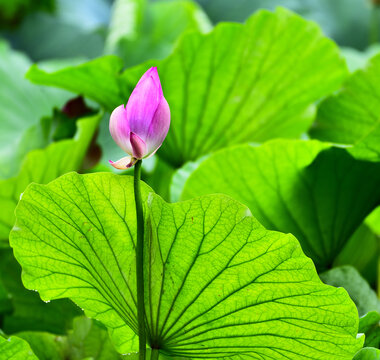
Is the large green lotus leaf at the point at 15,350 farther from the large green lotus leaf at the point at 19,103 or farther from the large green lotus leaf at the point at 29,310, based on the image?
the large green lotus leaf at the point at 19,103

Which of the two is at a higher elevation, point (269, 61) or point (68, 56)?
point (269, 61)

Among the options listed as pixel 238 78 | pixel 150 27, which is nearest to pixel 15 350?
pixel 238 78

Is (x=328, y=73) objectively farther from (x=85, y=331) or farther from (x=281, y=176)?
(x=85, y=331)

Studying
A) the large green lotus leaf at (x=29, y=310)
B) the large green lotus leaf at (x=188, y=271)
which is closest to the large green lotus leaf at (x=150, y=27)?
the large green lotus leaf at (x=29, y=310)

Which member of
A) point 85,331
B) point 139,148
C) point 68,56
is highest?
point 139,148

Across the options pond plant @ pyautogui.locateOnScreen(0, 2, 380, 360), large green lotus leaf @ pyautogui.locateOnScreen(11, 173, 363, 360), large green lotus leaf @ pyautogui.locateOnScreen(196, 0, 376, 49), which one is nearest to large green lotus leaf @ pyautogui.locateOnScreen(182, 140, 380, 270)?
pond plant @ pyautogui.locateOnScreen(0, 2, 380, 360)

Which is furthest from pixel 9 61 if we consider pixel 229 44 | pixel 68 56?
pixel 68 56

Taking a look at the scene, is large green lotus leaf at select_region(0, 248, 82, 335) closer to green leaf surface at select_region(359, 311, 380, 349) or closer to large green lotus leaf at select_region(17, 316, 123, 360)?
large green lotus leaf at select_region(17, 316, 123, 360)
